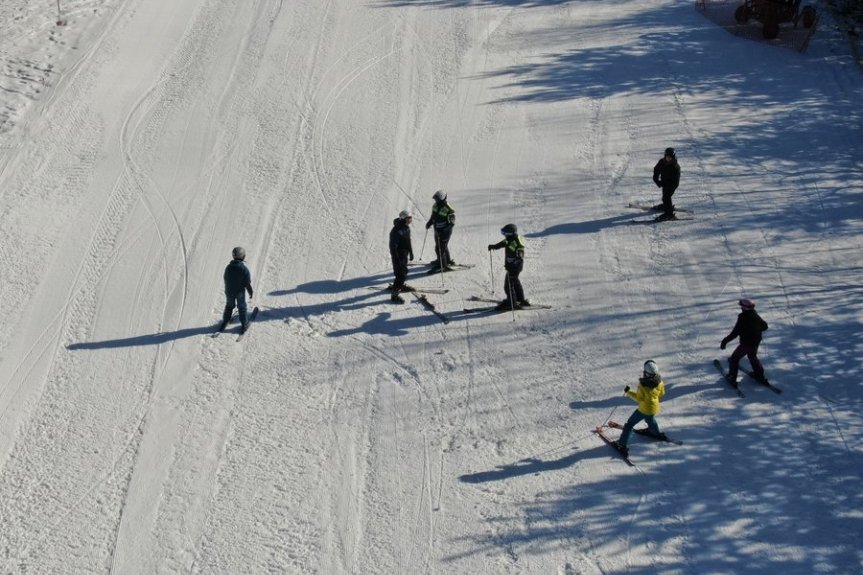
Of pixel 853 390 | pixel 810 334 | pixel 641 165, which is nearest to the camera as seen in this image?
pixel 853 390

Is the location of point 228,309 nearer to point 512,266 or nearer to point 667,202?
point 512,266

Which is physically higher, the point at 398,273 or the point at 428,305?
the point at 398,273

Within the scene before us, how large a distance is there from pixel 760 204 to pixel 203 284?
31.5 ft

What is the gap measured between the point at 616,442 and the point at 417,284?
4442 millimetres

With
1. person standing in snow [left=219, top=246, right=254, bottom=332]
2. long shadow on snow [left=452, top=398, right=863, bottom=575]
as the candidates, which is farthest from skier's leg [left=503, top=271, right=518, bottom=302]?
person standing in snow [left=219, top=246, right=254, bottom=332]

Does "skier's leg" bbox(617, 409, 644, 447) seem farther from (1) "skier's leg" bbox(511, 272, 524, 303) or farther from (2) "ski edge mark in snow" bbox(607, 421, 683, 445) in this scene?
(1) "skier's leg" bbox(511, 272, 524, 303)

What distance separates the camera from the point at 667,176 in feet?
49.4

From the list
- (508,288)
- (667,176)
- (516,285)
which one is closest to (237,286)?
(508,288)

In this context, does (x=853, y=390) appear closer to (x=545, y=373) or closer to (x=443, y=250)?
(x=545, y=373)

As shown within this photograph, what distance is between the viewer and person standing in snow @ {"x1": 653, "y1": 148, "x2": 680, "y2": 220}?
1496 cm

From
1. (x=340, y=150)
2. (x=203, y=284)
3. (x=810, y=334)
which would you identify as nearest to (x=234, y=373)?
(x=203, y=284)

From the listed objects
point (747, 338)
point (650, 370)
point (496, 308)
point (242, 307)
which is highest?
point (650, 370)

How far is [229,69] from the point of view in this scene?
1975cm

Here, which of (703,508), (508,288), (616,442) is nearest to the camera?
(703,508)
